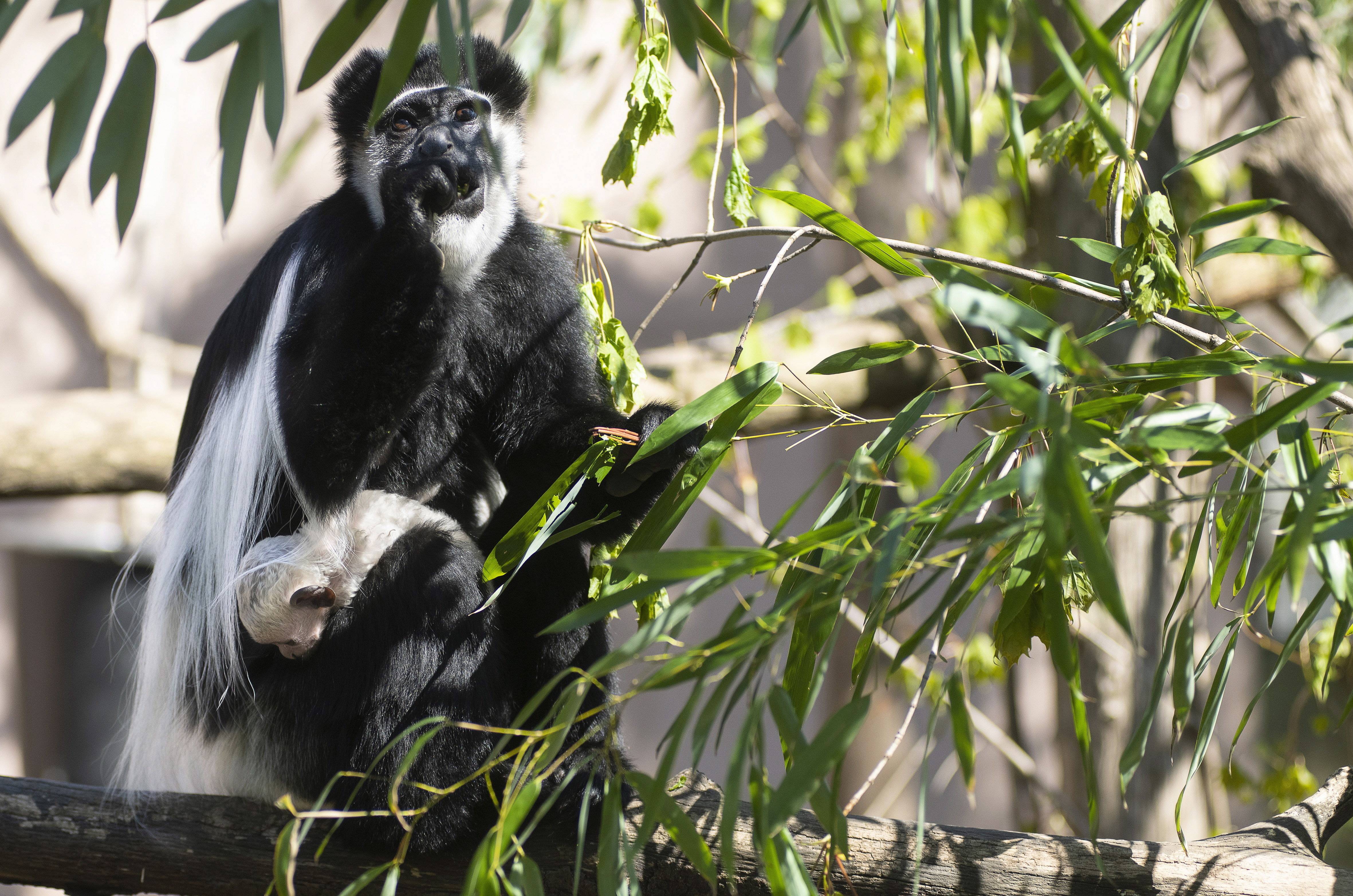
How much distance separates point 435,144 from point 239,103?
67 centimetres

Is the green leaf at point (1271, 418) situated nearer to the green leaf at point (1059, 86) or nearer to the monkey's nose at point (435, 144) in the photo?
the green leaf at point (1059, 86)

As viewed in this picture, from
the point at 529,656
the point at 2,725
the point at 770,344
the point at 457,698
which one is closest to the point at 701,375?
the point at 770,344

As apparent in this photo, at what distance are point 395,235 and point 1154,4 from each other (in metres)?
1.75

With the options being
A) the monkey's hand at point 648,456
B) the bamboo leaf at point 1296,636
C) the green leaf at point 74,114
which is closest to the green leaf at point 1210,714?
the bamboo leaf at point 1296,636

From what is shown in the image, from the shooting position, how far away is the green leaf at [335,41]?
0.75 metres

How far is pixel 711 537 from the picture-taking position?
8.87 ft

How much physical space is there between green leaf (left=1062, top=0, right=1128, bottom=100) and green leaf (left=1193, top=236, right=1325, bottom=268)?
16.1 inches

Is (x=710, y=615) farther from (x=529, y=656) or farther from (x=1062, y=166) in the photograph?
(x=529, y=656)

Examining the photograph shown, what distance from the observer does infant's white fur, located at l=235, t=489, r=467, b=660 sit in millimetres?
1315

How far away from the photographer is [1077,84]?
0.67m

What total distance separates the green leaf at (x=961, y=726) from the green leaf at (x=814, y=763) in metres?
0.07

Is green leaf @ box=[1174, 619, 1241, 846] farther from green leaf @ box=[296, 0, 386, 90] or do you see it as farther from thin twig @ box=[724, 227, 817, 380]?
green leaf @ box=[296, 0, 386, 90]

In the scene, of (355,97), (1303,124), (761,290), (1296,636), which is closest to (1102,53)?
(761,290)

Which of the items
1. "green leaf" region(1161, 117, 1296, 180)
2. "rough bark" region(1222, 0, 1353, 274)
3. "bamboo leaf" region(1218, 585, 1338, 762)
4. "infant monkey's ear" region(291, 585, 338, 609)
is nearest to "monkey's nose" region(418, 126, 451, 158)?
"infant monkey's ear" region(291, 585, 338, 609)
